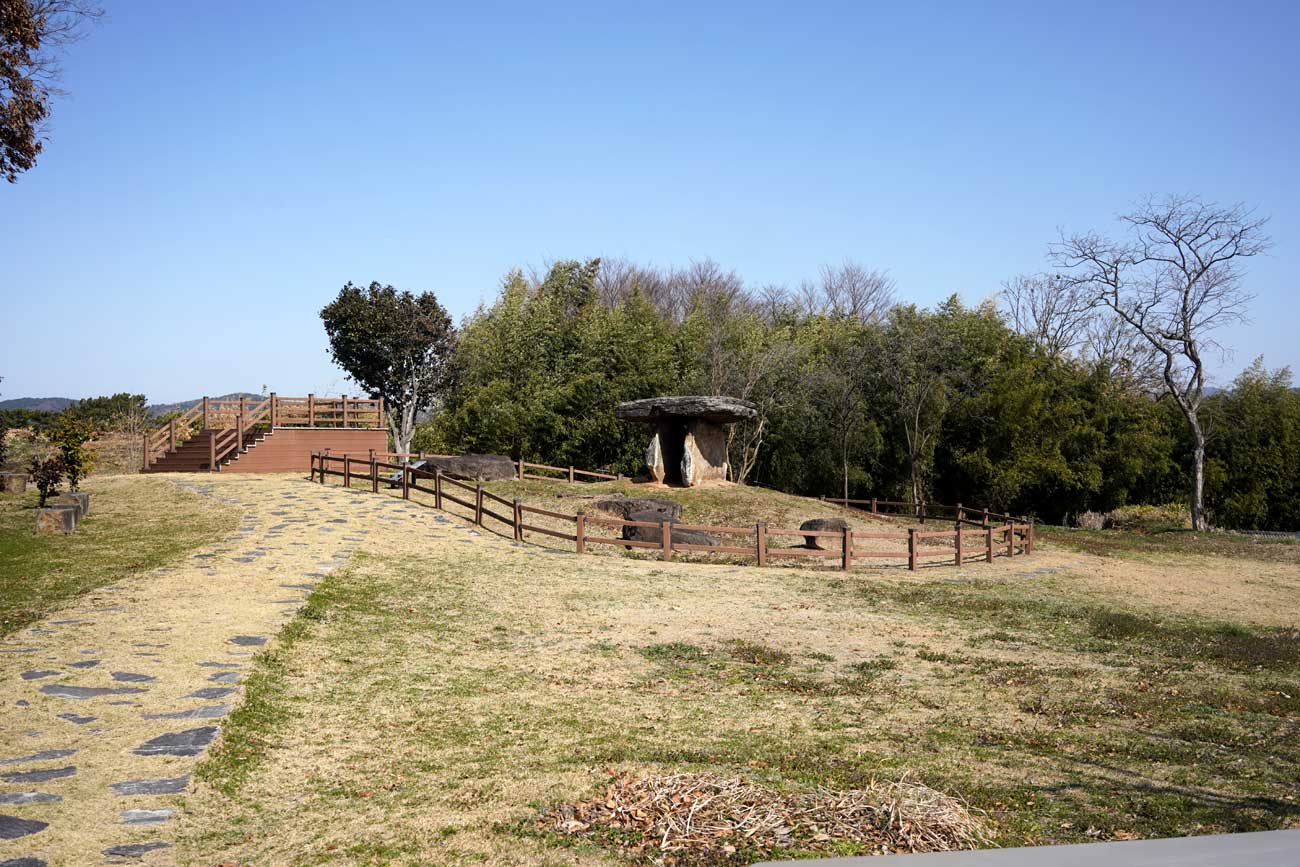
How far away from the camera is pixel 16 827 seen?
5.33m

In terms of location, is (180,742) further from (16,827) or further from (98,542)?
(98,542)

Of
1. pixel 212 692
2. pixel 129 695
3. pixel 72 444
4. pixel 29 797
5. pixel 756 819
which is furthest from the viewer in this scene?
pixel 72 444

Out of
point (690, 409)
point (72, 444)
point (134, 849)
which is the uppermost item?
point (690, 409)

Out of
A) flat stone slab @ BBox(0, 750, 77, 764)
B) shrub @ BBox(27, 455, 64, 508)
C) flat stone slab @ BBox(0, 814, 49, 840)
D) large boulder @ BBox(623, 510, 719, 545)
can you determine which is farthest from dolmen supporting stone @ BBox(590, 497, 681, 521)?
flat stone slab @ BBox(0, 814, 49, 840)

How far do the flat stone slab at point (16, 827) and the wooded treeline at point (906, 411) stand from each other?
30.1 m

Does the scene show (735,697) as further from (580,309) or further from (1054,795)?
(580,309)

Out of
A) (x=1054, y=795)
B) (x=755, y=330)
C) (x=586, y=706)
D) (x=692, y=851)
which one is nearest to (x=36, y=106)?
(x=586, y=706)

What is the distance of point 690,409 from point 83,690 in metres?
20.3

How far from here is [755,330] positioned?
3806 centimetres

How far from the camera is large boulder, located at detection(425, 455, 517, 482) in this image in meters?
28.8

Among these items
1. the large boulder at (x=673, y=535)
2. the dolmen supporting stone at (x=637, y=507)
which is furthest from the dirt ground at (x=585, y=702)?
the dolmen supporting stone at (x=637, y=507)

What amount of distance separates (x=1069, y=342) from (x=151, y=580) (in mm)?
38609

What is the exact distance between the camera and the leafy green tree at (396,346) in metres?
42.1

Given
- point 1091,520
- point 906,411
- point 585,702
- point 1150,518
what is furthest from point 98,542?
point 1150,518
